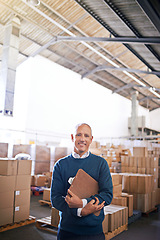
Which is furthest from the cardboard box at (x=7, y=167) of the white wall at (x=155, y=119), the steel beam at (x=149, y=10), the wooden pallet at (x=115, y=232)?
the white wall at (x=155, y=119)

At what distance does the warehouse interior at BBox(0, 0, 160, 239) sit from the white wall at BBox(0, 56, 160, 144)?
6 cm

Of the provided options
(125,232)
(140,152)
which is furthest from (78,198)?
(140,152)

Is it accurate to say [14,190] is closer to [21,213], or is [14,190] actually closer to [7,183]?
[7,183]

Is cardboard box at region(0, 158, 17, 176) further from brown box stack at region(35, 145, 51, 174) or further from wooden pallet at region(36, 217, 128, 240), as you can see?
brown box stack at region(35, 145, 51, 174)

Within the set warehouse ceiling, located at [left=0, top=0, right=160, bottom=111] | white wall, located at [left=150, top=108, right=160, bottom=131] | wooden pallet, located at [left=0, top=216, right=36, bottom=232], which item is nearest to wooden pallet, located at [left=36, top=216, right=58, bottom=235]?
wooden pallet, located at [left=0, top=216, right=36, bottom=232]

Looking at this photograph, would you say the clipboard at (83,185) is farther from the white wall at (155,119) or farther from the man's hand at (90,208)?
the white wall at (155,119)

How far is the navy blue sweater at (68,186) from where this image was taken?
5.51ft

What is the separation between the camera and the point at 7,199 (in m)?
4.41

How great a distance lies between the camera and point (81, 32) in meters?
11.2

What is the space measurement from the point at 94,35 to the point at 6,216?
10.1m

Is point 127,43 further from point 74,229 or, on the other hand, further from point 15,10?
point 15,10

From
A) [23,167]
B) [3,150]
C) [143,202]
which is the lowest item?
[143,202]

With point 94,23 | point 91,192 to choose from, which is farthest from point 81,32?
point 91,192

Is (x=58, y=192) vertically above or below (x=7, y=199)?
above
